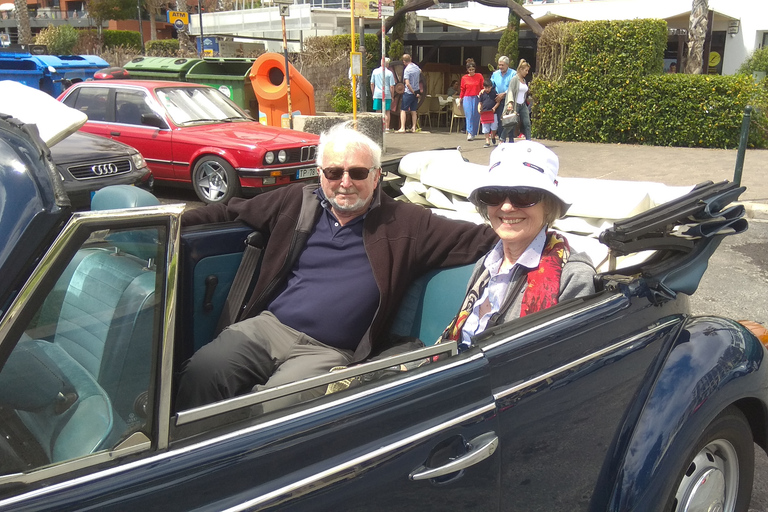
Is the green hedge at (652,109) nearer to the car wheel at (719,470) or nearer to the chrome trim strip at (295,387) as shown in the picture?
the car wheel at (719,470)

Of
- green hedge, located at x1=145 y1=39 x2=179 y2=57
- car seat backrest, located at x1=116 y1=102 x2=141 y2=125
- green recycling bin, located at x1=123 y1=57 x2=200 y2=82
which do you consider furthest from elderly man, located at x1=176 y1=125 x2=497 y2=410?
green hedge, located at x1=145 y1=39 x2=179 y2=57

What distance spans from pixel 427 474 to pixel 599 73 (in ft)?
45.3

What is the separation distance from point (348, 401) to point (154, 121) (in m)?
8.47

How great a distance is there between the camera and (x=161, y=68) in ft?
Answer: 49.3

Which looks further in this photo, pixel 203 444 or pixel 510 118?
pixel 510 118

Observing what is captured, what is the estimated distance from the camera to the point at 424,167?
3.96m

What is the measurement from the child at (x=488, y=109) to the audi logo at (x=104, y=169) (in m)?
8.30

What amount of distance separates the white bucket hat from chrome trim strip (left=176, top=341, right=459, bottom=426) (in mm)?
752

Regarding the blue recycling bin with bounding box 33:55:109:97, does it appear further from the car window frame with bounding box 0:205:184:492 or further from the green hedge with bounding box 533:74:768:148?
the car window frame with bounding box 0:205:184:492

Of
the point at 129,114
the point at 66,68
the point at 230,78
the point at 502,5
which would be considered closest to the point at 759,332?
the point at 129,114

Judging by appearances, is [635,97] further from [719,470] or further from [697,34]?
[719,470]

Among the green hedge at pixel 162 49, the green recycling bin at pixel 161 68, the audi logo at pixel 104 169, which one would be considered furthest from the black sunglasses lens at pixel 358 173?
the green hedge at pixel 162 49

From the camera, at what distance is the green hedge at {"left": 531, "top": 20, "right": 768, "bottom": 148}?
12.8 metres

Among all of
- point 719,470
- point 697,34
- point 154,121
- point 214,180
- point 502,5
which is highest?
point 502,5
